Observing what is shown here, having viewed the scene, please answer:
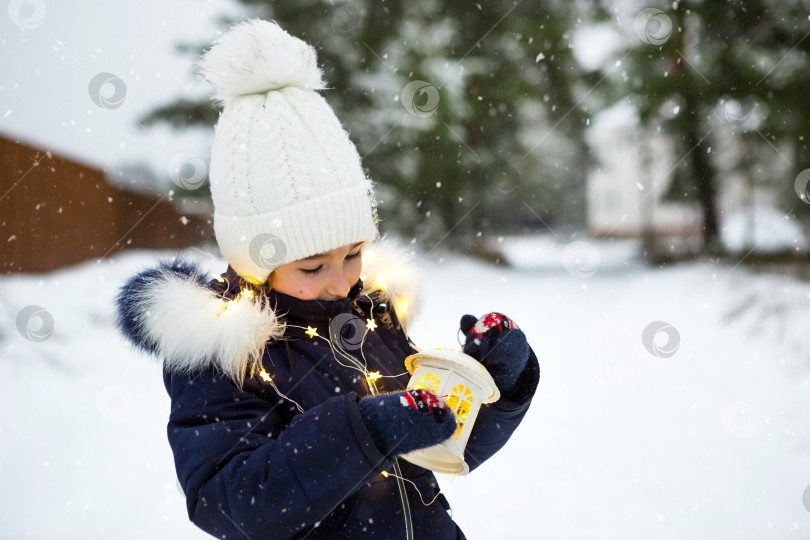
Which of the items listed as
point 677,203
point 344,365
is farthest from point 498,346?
point 677,203

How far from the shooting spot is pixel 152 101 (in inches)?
347

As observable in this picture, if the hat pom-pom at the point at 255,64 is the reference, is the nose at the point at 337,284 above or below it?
below

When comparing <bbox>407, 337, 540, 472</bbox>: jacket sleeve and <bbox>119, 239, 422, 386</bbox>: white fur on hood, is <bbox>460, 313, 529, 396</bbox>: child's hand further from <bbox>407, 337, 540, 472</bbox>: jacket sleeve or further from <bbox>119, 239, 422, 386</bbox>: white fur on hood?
<bbox>119, 239, 422, 386</bbox>: white fur on hood

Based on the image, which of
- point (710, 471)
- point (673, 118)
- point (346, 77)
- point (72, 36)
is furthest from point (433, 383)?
point (673, 118)

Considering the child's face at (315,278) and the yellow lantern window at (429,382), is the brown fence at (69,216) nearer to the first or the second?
the child's face at (315,278)

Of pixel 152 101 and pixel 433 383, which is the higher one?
pixel 433 383

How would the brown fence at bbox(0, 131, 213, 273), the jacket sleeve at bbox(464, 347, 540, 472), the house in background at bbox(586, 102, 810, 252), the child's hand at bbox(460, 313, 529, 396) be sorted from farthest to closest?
the house in background at bbox(586, 102, 810, 252)
the brown fence at bbox(0, 131, 213, 273)
the jacket sleeve at bbox(464, 347, 540, 472)
the child's hand at bbox(460, 313, 529, 396)

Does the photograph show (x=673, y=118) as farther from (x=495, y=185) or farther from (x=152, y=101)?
(x=152, y=101)

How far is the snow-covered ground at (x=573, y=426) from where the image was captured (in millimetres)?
3240

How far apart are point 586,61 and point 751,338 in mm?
4677

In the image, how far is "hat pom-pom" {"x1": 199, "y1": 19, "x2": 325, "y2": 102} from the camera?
1620 millimetres

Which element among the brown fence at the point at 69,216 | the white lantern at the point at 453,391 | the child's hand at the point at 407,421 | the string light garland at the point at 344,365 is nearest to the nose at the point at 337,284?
the string light garland at the point at 344,365

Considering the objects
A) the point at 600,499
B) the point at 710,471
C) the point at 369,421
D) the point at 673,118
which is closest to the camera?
the point at 369,421

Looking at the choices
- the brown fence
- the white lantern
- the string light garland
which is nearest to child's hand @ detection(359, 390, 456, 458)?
the white lantern
